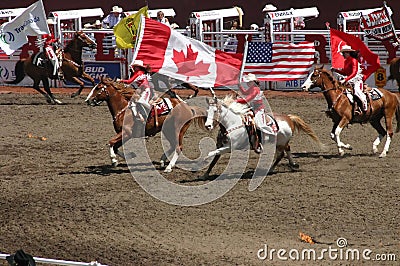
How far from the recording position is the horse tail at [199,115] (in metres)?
14.8

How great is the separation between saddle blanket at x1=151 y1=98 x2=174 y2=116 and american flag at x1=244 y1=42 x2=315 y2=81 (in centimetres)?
766

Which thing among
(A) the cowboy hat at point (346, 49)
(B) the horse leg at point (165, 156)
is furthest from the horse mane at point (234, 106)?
(A) the cowboy hat at point (346, 49)

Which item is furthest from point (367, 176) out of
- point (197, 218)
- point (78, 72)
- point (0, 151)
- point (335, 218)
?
point (78, 72)

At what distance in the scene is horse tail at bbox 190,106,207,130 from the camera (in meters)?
14.8

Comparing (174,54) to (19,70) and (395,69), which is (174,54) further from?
(19,70)

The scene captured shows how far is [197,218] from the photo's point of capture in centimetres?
1238

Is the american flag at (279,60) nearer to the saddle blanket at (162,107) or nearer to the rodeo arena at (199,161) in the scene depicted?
the rodeo arena at (199,161)

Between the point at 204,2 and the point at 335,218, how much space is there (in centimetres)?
2257

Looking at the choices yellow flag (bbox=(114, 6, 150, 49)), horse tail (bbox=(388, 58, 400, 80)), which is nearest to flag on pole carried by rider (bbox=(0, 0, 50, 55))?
yellow flag (bbox=(114, 6, 150, 49))

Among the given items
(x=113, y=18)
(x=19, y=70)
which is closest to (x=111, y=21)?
(x=113, y=18)

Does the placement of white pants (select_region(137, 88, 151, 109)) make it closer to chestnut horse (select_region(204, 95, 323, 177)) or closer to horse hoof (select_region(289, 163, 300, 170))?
chestnut horse (select_region(204, 95, 323, 177))

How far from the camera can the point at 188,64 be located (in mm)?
16391

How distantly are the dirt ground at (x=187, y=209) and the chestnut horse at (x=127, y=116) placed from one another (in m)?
0.60

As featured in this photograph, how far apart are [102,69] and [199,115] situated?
1253 cm
